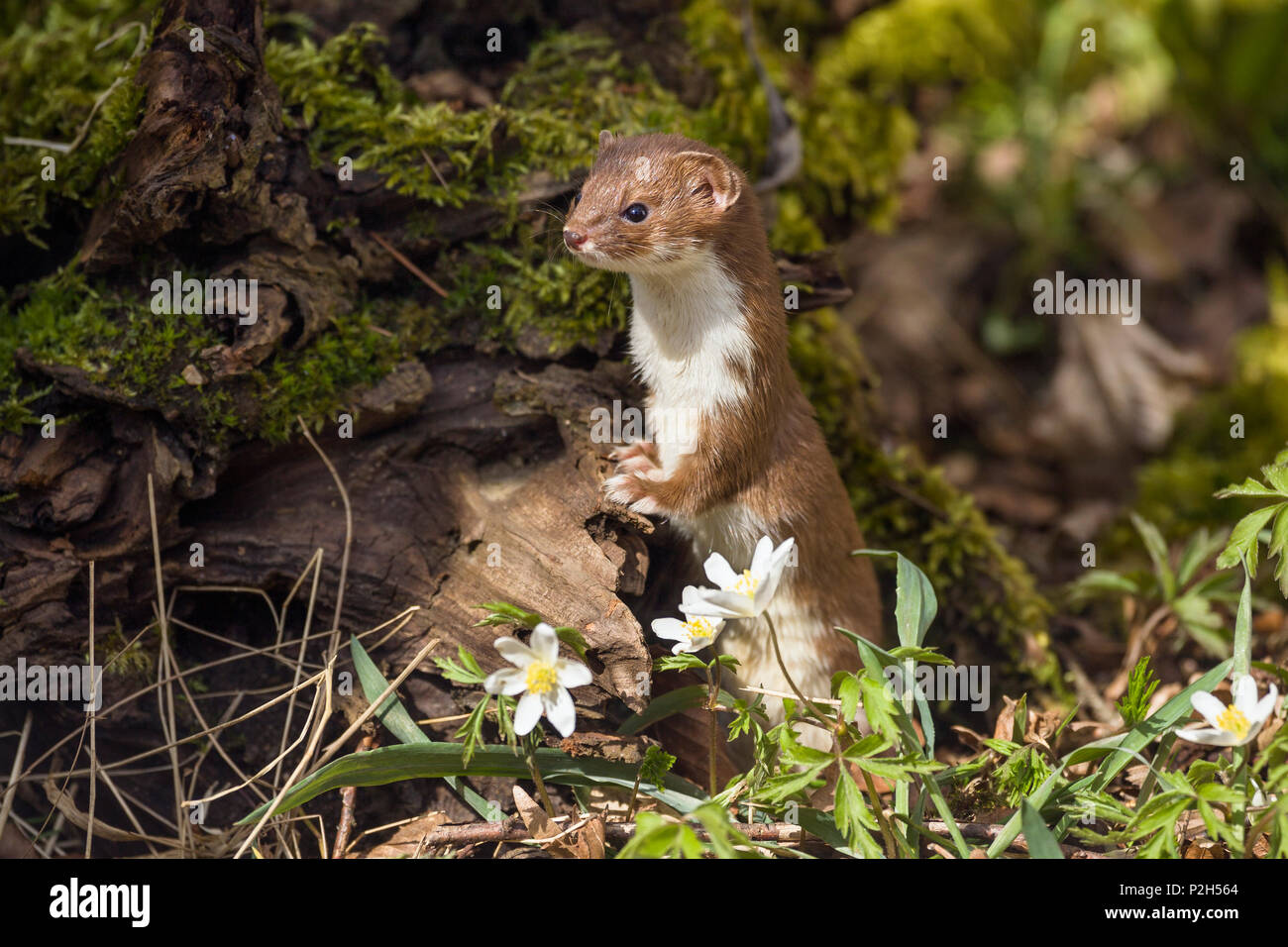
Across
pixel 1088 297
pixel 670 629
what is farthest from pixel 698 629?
pixel 1088 297

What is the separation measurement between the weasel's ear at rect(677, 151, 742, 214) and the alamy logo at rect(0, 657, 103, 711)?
242cm

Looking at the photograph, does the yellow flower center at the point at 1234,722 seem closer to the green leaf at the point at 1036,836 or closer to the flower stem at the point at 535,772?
the green leaf at the point at 1036,836

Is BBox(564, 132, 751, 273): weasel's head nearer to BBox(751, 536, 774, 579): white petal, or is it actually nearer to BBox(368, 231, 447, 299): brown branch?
BBox(368, 231, 447, 299): brown branch

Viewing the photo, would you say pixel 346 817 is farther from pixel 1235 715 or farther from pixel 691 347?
pixel 1235 715

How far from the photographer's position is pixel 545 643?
8.14 ft

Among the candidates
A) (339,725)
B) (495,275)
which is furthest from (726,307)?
(339,725)

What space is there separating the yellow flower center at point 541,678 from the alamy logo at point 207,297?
1587 millimetres

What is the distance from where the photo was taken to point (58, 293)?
3.44 metres

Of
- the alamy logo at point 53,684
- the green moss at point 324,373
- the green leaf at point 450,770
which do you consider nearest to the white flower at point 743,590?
the green leaf at point 450,770

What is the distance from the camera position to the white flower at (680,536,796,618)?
251 cm
